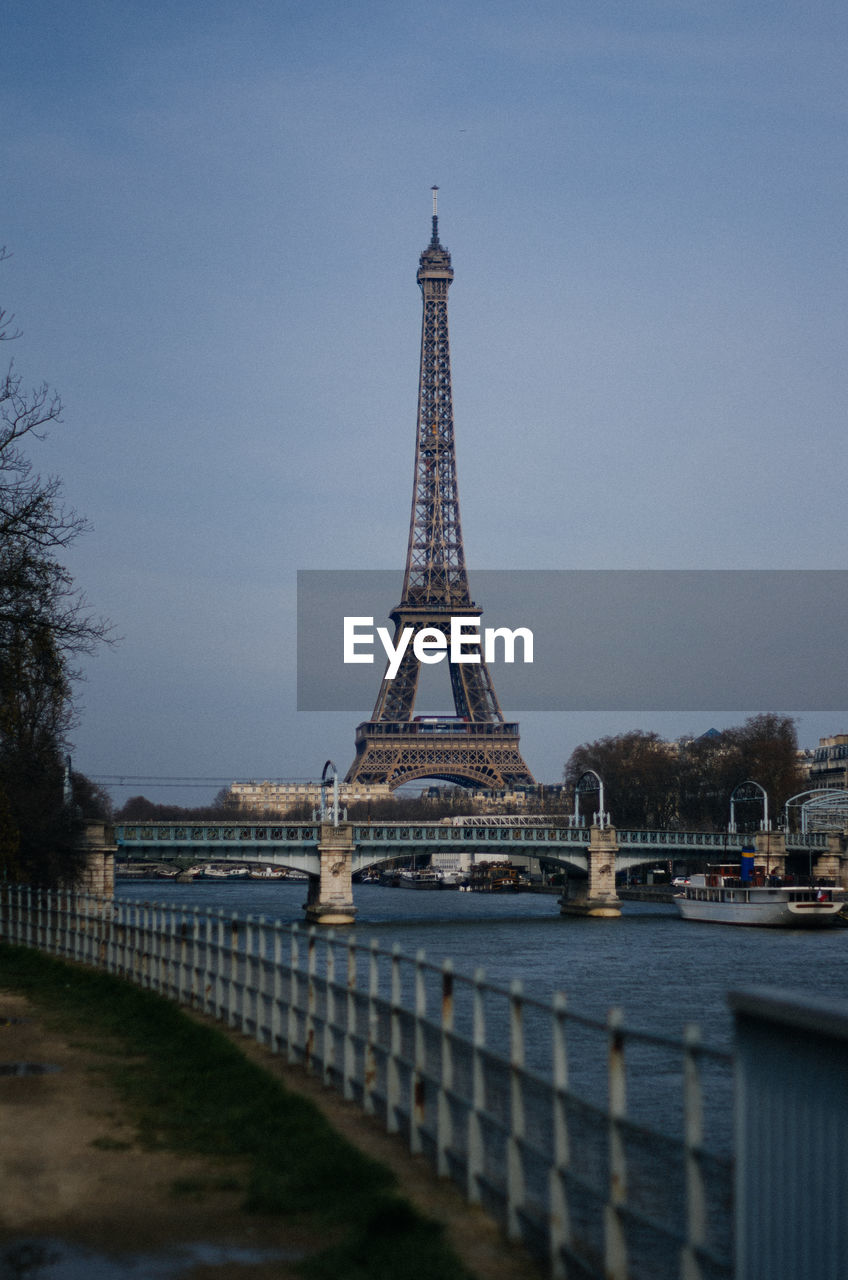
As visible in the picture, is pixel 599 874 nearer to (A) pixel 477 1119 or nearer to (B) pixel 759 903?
(B) pixel 759 903

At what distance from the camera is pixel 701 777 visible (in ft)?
382

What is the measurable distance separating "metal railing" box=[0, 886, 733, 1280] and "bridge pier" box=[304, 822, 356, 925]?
2003 inches

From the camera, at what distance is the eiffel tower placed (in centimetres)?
13312

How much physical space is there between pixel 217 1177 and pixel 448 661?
13541cm

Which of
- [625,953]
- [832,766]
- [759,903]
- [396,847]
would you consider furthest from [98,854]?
[832,766]

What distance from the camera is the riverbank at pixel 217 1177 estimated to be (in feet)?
25.1

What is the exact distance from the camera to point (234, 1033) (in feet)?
50.2

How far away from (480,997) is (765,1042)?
3954 millimetres

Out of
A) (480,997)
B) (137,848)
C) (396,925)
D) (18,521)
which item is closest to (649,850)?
(396,925)

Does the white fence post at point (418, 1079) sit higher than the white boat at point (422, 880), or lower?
higher

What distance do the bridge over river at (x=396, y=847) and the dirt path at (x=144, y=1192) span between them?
61.3 meters

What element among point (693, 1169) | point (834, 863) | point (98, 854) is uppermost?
point (693, 1169)

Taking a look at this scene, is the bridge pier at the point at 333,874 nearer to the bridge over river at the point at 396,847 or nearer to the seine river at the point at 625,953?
the bridge over river at the point at 396,847

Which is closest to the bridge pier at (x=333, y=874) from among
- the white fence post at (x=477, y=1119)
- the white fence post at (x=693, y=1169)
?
the white fence post at (x=477, y=1119)
